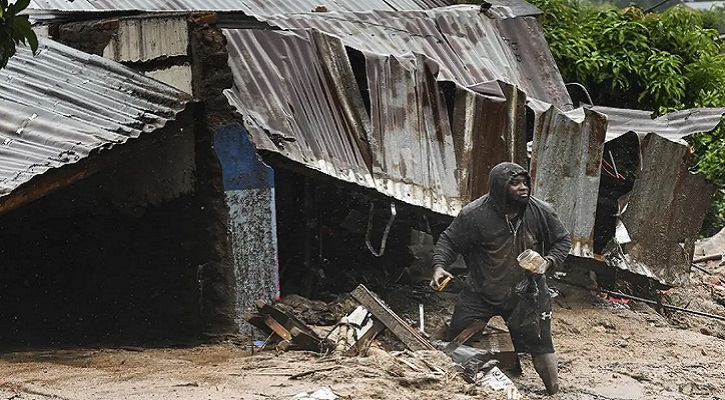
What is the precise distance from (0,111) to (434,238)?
19.0ft

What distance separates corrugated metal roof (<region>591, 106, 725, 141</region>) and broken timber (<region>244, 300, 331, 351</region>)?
530cm

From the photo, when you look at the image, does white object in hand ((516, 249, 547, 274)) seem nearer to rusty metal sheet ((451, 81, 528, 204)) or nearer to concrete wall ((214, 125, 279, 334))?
concrete wall ((214, 125, 279, 334))

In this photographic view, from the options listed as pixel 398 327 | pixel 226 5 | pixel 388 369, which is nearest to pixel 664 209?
pixel 398 327

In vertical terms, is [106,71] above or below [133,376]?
above

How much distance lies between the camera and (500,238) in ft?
29.4

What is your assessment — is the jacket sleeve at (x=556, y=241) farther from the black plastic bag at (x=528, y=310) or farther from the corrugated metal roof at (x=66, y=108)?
the corrugated metal roof at (x=66, y=108)

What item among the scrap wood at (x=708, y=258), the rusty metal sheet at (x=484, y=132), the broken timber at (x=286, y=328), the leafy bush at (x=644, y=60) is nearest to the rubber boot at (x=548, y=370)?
the broken timber at (x=286, y=328)

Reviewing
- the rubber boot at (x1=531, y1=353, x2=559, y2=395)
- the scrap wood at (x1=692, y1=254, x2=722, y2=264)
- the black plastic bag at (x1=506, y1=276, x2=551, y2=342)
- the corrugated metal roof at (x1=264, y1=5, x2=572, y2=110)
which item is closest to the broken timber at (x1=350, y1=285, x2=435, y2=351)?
the black plastic bag at (x1=506, y1=276, x2=551, y2=342)

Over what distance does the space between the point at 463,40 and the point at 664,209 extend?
9.98 ft

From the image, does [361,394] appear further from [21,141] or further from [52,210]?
Answer: [52,210]

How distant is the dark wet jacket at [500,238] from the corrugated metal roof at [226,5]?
4.14 meters

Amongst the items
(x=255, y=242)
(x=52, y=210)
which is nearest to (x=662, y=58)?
(x=255, y=242)

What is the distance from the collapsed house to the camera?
954cm

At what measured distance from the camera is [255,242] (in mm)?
9750
